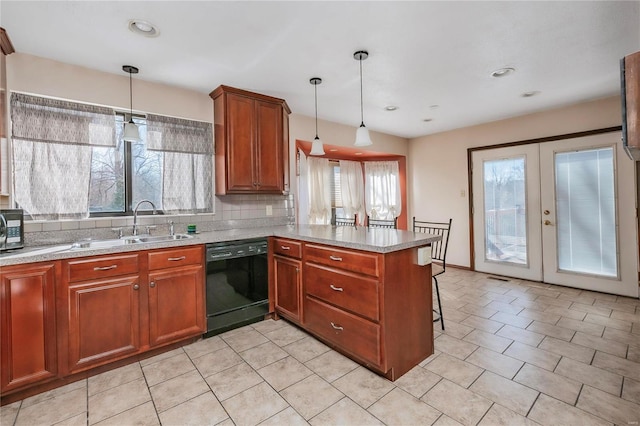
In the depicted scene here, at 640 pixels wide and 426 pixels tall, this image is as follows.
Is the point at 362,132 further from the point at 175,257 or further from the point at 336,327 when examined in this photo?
the point at 175,257

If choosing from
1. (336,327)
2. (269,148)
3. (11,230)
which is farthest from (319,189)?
(11,230)

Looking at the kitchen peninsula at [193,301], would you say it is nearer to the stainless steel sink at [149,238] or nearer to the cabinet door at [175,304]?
the cabinet door at [175,304]

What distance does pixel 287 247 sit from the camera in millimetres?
2771

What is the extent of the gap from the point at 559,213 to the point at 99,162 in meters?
5.33

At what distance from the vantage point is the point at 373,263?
1.94 metres

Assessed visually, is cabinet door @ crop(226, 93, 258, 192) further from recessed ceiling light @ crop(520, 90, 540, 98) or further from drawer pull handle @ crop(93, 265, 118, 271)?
recessed ceiling light @ crop(520, 90, 540, 98)

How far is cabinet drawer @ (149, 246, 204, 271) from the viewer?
230cm

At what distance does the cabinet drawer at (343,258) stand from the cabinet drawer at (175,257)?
2.98ft

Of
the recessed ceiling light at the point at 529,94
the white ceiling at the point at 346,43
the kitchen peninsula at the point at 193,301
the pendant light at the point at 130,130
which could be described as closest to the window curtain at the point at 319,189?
the white ceiling at the point at 346,43

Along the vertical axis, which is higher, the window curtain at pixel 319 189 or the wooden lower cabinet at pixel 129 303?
the window curtain at pixel 319 189

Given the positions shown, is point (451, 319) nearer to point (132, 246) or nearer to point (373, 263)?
point (373, 263)

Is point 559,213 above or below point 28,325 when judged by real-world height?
above

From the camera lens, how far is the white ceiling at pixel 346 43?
1877 millimetres

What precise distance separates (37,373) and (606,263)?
5.56m
